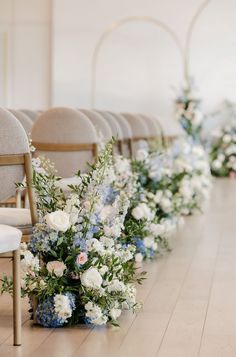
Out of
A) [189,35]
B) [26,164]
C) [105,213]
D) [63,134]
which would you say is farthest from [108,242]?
[189,35]

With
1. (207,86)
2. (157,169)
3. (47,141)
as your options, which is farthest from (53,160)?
(207,86)

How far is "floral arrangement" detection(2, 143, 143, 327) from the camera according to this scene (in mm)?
4312

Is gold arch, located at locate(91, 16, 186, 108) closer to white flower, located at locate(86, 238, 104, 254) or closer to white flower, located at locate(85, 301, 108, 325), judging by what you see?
white flower, located at locate(86, 238, 104, 254)

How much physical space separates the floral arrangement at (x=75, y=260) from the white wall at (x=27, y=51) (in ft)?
39.9

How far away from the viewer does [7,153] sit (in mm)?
4297

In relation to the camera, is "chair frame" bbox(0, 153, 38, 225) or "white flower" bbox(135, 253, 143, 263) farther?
"white flower" bbox(135, 253, 143, 263)

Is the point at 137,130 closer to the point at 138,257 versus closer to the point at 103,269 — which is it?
the point at 138,257

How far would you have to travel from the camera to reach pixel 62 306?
4281 millimetres

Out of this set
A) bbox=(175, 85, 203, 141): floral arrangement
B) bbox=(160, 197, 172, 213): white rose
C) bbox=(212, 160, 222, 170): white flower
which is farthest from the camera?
bbox=(175, 85, 203, 141): floral arrangement

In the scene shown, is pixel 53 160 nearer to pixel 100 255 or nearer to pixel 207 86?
pixel 100 255

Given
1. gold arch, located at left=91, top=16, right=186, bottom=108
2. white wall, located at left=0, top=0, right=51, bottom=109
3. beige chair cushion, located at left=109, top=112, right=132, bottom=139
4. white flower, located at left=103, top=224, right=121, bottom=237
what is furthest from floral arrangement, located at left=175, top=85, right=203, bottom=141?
white flower, located at left=103, top=224, right=121, bottom=237

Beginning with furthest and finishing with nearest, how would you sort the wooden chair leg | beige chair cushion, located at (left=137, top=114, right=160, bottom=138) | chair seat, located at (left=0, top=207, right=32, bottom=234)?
beige chair cushion, located at (left=137, top=114, right=160, bottom=138) < chair seat, located at (left=0, top=207, right=32, bottom=234) < the wooden chair leg

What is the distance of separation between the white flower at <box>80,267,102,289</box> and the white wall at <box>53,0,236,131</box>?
11.8m

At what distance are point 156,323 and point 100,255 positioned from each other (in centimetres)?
44
